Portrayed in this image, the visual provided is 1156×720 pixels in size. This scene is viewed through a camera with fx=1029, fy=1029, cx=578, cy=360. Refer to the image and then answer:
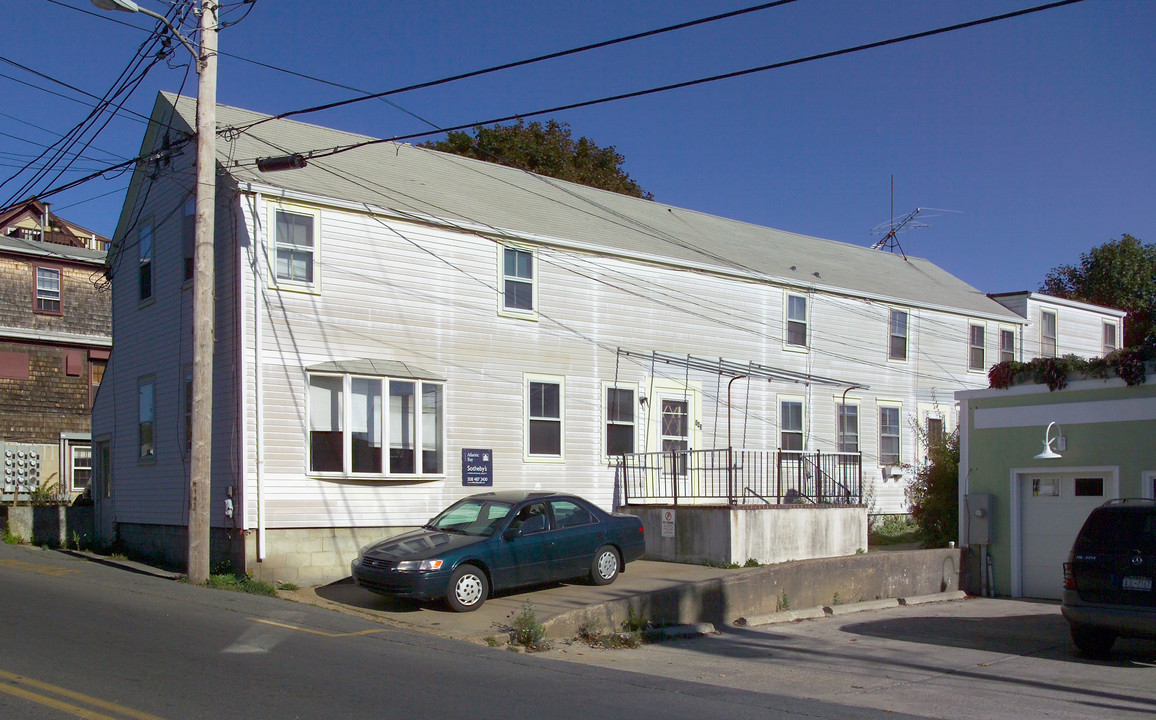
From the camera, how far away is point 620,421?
69.7ft

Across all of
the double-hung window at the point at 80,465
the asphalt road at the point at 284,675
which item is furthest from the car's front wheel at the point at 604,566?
the double-hung window at the point at 80,465

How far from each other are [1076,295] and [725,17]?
140ft

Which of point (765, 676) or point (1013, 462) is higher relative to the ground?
point (1013, 462)

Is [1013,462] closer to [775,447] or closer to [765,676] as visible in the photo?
[775,447]

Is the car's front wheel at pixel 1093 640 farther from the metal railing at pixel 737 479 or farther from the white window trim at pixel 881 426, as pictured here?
the white window trim at pixel 881 426

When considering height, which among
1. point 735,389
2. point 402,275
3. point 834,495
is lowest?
point 834,495

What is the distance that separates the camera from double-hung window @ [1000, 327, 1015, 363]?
29.2m

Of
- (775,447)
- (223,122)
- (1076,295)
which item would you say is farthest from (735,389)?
(1076,295)

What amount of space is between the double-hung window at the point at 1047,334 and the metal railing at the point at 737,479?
11254 millimetres

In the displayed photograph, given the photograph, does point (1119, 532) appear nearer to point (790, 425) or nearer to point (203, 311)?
point (790, 425)

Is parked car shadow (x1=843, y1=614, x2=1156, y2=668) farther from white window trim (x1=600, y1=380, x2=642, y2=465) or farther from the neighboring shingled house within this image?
the neighboring shingled house


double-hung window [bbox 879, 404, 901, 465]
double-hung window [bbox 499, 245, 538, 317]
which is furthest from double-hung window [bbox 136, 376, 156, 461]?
double-hung window [bbox 879, 404, 901, 465]

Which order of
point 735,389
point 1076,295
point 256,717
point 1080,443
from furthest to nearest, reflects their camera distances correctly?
1. point 1076,295
2. point 735,389
3. point 1080,443
4. point 256,717

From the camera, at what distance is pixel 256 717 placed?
25.0ft
